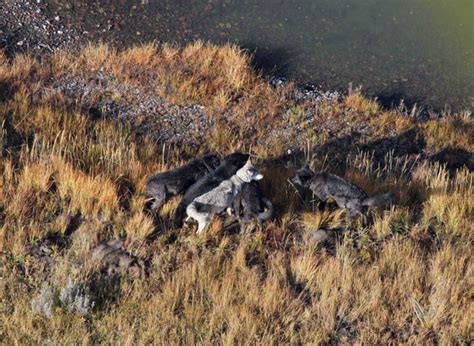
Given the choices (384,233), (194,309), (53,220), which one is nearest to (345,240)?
(384,233)

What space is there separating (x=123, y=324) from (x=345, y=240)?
2674 millimetres

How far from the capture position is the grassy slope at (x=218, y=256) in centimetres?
498

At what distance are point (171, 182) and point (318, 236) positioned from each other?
1.77 metres

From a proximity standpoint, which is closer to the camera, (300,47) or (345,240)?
(345,240)

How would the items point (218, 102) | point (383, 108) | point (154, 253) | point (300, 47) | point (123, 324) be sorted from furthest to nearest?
1. point (300, 47)
2. point (383, 108)
3. point (218, 102)
4. point (154, 253)
5. point (123, 324)

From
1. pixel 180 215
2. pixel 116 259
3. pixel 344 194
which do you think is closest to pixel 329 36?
pixel 344 194

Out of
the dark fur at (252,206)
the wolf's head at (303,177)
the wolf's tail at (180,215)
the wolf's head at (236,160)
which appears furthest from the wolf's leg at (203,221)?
the wolf's head at (303,177)

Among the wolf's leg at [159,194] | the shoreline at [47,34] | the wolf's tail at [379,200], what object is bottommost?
the shoreline at [47,34]

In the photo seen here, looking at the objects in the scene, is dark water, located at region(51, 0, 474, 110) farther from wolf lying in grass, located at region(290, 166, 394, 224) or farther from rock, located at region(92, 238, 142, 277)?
rock, located at region(92, 238, 142, 277)

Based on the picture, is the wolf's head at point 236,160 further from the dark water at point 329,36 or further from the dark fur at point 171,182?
the dark water at point 329,36

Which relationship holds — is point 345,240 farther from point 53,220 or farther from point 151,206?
point 53,220

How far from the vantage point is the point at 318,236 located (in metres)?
6.40

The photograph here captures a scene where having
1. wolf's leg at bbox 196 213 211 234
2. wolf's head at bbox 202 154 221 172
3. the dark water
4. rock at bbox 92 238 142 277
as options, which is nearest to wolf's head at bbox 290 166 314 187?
wolf's head at bbox 202 154 221 172

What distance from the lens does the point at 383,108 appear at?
39.4ft
